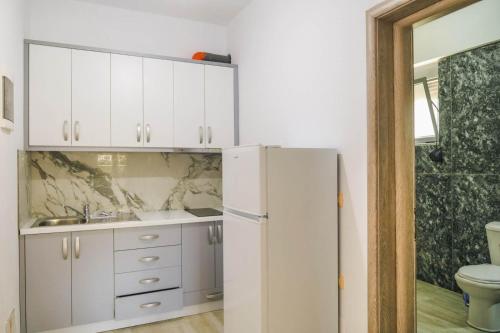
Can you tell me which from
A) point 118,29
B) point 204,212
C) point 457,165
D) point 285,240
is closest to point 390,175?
point 285,240

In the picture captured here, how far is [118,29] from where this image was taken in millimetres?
3506

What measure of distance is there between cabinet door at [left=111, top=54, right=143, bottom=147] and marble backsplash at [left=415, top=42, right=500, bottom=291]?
270 centimetres

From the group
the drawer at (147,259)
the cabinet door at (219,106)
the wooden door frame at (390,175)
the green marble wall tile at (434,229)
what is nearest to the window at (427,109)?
the green marble wall tile at (434,229)

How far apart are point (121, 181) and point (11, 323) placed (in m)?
1.53

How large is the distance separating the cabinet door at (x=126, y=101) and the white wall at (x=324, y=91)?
3.41 ft

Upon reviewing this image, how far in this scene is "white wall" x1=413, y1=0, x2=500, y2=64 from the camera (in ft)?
8.35

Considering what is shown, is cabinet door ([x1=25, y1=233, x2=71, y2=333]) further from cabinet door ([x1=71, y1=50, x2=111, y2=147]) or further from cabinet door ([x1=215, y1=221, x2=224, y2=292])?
cabinet door ([x1=215, y1=221, x2=224, y2=292])

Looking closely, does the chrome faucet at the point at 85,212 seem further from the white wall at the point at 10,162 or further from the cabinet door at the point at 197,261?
the cabinet door at the point at 197,261

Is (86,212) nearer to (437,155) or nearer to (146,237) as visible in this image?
(146,237)

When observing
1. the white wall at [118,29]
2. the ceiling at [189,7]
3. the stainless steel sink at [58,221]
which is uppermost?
the ceiling at [189,7]

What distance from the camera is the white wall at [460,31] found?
2545mm

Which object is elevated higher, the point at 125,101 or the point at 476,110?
the point at 125,101

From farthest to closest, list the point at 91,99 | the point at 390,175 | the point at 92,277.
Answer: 1. the point at 91,99
2. the point at 92,277
3. the point at 390,175

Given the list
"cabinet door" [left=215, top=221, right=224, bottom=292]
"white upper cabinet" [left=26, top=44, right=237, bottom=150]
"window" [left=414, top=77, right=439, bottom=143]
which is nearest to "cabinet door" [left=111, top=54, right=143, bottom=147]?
"white upper cabinet" [left=26, top=44, right=237, bottom=150]
